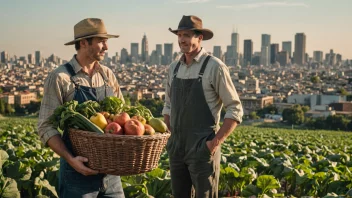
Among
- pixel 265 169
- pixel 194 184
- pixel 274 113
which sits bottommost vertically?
pixel 274 113

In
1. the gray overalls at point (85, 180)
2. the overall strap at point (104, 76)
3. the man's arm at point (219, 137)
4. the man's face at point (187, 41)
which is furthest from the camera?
the man's face at point (187, 41)

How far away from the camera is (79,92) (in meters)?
3.51

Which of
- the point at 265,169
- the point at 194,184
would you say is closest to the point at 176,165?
the point at 194,184

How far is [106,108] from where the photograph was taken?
339 cm

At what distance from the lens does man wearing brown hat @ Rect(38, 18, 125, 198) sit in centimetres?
337

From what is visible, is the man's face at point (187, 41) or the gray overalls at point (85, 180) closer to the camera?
the gray overalls at point (85, 180)

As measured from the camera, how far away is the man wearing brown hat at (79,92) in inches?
133

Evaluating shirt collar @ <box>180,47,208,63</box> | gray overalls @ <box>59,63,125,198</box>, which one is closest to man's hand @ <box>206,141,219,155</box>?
shirt collar @ <box>180,47,208,63</box>

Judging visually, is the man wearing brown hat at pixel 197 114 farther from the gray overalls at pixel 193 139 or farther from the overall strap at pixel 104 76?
the overall strap at pixel 104 76

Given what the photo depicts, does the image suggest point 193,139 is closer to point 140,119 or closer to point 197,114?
point 197,114

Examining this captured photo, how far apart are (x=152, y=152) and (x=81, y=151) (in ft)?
1.45

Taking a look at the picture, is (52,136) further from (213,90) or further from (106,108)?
(213,90)

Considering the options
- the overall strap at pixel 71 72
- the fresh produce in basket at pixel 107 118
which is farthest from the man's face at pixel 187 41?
the overall strap at pixel 71 72

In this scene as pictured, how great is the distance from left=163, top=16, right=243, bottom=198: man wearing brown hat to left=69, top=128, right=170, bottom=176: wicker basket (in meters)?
0.93
